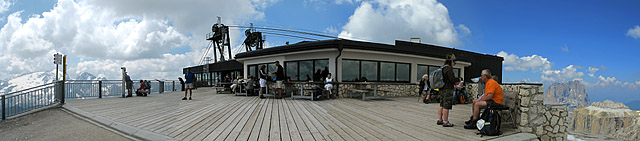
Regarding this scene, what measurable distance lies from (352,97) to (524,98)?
6578 millimetres

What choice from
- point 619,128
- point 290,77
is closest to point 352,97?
point 290,77

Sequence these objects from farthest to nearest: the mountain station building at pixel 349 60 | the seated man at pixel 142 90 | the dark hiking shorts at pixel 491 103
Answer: the seated man at pixel 142 90 < the mountain station building at pixel 349 60 < the dark hiking shorts at pixel 491 103

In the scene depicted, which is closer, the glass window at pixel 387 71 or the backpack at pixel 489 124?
the backpack at pixel 489 124

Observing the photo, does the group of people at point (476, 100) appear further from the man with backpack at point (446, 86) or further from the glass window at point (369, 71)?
the glass window at point (369, 71)

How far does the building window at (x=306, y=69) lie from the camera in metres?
11.2

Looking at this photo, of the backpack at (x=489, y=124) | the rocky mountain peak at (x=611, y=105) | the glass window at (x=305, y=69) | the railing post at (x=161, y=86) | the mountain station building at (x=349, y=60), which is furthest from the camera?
the rocky mountain peak at (x=611, y=105)

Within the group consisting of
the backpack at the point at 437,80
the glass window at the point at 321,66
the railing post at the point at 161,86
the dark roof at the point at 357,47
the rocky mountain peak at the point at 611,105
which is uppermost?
the dark roof at the point at 357,47

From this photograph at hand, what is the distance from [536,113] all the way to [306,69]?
339 inches

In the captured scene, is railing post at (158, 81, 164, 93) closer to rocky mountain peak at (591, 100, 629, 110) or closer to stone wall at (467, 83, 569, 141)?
stone wall at (467, 83, 569, 141)

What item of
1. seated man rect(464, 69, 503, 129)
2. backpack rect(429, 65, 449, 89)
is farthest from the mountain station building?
seated man rect(464, 69, 503, 129)

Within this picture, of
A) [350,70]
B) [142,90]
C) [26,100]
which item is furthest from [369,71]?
[26,100]

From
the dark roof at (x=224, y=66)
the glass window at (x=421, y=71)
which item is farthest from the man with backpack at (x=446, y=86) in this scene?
the dark roof at (x=224, y=66)

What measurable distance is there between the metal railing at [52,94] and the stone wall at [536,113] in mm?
12989

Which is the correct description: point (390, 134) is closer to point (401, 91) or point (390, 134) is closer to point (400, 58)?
point (401, 91)
